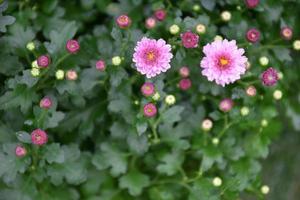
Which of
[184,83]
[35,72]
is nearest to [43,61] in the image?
[35,72]

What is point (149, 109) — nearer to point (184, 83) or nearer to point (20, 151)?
point (184, 83)

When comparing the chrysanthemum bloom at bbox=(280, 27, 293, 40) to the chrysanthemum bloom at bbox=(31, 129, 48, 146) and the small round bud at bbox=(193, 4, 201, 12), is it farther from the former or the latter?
the chrysanthemum bloom at bbox=(31, 129, 48, 146)

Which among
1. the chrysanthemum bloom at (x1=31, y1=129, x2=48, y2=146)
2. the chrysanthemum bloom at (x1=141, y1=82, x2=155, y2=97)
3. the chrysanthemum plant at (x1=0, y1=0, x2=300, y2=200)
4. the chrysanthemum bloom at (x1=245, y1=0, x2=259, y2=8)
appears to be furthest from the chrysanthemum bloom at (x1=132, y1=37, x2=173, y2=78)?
the chrysanthemum bloom at (x1=245, y1=0, x2=259, y2=8)

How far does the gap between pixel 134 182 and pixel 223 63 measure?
2.56 feet

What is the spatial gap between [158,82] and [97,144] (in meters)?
0.57

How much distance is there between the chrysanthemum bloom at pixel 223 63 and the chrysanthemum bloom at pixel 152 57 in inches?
5.6

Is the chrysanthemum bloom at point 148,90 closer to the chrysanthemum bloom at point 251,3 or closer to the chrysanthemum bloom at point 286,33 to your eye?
the chrysanthemum bloom at point 251,3

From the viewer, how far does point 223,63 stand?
1828 mm

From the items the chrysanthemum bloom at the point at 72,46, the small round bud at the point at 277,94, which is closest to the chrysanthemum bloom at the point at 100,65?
the chrysanthemum bloom at the point at 72,46

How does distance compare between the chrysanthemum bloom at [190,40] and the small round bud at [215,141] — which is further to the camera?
the small round bud at [215,141]

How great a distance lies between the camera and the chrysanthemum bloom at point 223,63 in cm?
183

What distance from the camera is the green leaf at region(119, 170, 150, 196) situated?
7.47ft

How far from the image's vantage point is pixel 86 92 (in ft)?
7.45

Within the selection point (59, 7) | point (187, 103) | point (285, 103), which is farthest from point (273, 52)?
point (59, 7)
